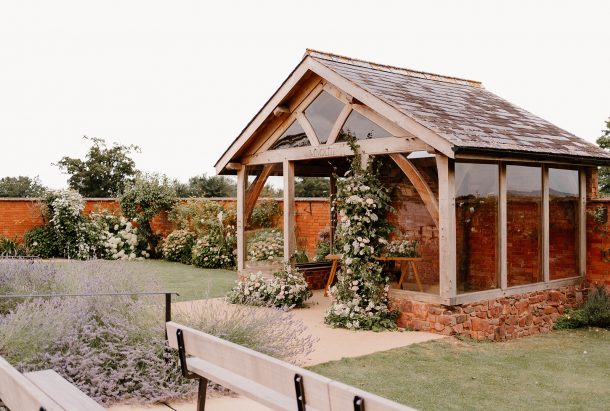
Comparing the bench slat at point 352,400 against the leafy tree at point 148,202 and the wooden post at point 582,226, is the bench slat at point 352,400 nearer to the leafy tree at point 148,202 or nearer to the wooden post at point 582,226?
the wooden post at point 582,226

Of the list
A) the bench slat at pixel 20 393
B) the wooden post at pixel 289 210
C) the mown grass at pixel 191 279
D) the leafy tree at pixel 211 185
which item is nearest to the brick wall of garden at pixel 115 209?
the mown grass at pixel 191 279

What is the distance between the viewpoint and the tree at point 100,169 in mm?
36112

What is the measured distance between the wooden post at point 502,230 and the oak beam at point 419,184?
121cm

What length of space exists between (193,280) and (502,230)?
7.62 m

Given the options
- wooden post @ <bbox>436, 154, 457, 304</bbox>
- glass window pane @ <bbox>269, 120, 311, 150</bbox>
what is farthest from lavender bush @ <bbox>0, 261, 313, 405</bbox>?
glass window pane @ <bbox>269, 120, 311, 150</bbox>

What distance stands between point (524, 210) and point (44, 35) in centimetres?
1007

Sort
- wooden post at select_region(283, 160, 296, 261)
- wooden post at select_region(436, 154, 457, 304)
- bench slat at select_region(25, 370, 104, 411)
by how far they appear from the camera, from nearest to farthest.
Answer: bench slat at select_region(25, 370, 104, 411) → wooden post at select_region(436, 154, 457, 304) → wooden post at select_region(283, 160, 296, 261)

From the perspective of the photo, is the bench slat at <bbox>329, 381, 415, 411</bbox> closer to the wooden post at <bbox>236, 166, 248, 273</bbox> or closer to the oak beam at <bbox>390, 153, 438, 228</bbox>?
the oak beam at <bbox>390, 153, 438, 228</bbox>

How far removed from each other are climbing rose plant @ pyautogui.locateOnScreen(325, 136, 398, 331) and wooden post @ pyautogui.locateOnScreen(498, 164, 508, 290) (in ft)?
5.40

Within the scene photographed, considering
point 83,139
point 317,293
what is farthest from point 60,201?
point 83,139

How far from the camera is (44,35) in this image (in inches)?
521

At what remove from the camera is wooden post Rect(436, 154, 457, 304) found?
8.60 meters

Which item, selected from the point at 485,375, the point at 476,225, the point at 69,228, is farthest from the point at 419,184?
the point at 69,228

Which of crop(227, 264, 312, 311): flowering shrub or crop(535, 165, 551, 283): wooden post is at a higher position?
crop(535, 165, 551, 283): wooden post
